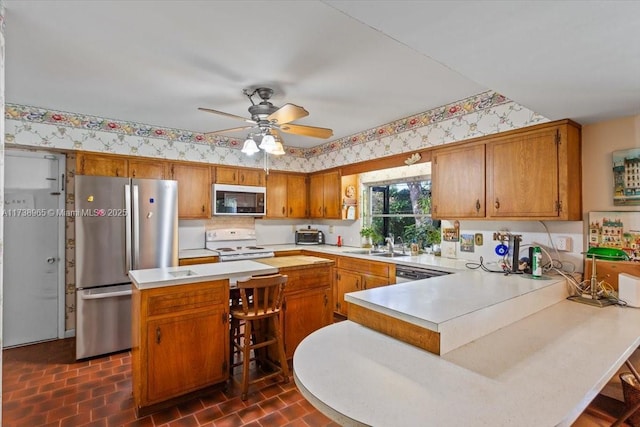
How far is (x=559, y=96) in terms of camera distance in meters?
1.89

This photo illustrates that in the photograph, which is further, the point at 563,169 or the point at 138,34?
the point at 563,169

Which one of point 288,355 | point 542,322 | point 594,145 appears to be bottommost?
point 288,355

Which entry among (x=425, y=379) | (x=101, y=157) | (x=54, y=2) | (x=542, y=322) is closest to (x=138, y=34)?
(x=54, y=2)

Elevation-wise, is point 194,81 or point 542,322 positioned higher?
point 194,81

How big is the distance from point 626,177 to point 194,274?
3.26 m

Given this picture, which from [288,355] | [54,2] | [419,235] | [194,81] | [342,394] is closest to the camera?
[342,394]

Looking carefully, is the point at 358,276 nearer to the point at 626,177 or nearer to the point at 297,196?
the point at 297,196

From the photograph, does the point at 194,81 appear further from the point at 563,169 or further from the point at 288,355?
the point at 563,169

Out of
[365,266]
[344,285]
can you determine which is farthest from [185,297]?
[344,285]

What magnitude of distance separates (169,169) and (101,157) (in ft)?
2.39

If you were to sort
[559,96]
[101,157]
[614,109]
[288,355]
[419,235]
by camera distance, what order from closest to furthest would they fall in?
[559,96], [614,109], [288,355], [101,157], [419,235]

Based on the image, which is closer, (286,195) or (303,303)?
(303,303)

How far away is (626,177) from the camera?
7.42 ft

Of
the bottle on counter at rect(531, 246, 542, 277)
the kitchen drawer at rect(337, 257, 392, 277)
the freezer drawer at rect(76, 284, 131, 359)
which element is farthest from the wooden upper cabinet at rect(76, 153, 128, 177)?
the bottle on counter at rect(531, 246, 542, 277)
